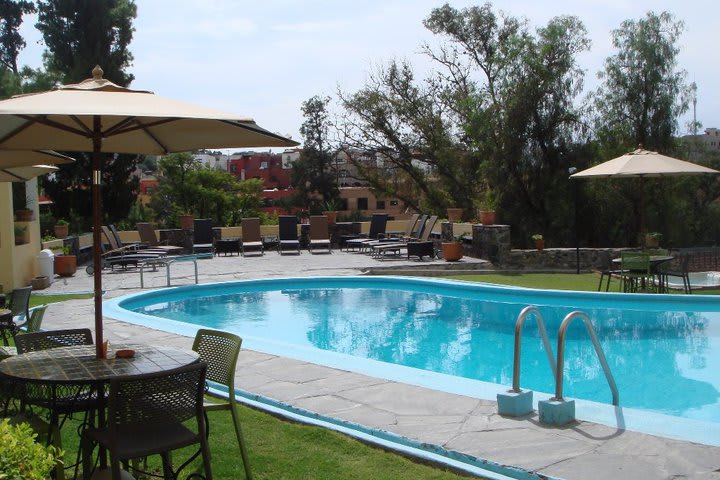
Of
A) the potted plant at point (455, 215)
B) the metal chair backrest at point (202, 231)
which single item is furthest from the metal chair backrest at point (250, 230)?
the potted plant at point (455, 215)

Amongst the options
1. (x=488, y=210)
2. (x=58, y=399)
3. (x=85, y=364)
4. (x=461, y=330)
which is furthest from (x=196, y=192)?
(x=58, y=399)

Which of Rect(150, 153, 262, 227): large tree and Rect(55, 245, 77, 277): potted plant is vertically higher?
Rect(150, 153, 262, 227): large tree

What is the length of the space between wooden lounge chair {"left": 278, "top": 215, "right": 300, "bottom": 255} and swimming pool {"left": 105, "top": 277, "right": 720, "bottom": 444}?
4806 mm

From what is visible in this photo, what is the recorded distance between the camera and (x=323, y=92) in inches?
1182

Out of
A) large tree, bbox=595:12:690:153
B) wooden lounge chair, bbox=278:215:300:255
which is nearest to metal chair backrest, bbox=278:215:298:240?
wooden lounge chair, bbox=278:215:300:255

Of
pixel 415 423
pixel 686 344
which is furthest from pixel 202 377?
pixel 686 344

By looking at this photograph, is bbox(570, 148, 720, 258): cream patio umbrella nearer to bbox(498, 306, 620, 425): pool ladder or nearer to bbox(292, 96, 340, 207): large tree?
bbox(498, 306, 620, 425): pool ladder

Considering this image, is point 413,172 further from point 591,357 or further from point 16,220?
point 591,357

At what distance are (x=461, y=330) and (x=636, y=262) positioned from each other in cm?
299

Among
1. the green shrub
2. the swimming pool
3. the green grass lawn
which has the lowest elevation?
the swimming pool

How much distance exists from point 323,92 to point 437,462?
88.3ft

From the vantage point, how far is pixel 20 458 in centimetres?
206

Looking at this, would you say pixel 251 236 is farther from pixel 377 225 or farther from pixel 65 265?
pixel 65 265

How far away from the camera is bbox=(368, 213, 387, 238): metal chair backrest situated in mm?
20125
